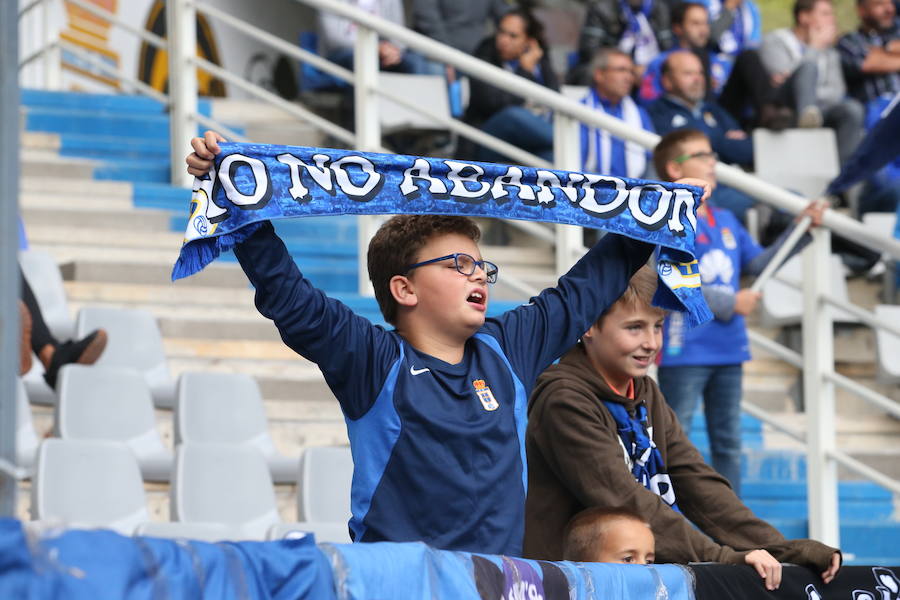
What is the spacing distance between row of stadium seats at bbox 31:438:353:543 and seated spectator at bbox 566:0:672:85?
188 inches

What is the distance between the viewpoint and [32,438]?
4664mm

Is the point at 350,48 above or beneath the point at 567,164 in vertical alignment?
above

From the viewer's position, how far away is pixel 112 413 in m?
4.66

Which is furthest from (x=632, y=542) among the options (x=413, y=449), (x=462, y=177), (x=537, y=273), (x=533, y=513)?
(x=537, y=273)

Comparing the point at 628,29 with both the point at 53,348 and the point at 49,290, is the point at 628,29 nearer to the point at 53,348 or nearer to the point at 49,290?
the point at 49,290

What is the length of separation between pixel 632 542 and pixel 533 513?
0.29m

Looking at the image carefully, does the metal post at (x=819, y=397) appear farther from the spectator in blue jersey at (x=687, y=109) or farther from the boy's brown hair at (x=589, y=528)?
the boy's brown hair at (x=589, y=528)

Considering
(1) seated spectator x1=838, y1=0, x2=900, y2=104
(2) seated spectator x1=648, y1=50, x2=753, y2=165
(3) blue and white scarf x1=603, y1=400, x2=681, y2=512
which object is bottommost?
(3) blue and white scarf x1=603, y1=400, x2=681, y2=512

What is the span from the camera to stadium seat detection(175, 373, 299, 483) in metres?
4.74

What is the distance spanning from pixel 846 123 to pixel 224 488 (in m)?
4.65

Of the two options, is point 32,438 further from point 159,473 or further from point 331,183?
point 331,183

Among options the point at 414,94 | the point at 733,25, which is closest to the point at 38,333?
the point at 414,94

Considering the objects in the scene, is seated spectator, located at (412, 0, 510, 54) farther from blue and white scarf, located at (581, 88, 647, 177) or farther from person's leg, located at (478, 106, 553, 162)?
blue and white scarf, located at (581, 88, 647, 177)

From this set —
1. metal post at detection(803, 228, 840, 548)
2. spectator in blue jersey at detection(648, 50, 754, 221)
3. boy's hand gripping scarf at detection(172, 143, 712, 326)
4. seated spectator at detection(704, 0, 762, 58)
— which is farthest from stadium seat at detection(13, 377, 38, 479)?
seated spectator at detection(704, 0, 762, 58)
